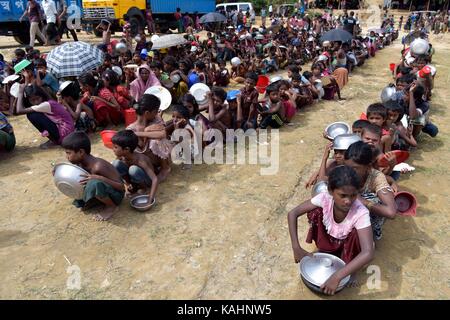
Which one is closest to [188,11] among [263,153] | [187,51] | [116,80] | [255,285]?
[187,51]

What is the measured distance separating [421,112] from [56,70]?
18.5 feet

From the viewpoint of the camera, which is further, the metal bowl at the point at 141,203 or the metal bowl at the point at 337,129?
the metal bowl at the point at 337,129

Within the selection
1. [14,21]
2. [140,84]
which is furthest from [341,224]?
[14,21]

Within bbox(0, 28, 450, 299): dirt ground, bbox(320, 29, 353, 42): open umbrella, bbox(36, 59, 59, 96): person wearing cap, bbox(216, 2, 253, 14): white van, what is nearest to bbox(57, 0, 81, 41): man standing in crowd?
bbox(36, 59, 59, 96): person wearing cap

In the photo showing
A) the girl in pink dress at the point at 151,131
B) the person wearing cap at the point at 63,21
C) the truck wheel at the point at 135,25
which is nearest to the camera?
the girl in pink dress at the point at 151,131

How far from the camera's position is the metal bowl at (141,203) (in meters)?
3.56

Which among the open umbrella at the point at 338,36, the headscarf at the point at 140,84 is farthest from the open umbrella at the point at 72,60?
the open umbrella at the point at 338,36

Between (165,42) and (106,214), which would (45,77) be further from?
(106,214)

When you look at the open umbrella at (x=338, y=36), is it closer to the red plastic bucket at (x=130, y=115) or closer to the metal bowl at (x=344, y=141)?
the red plastic bucket at (x=130, y=115)

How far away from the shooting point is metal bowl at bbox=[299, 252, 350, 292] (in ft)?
8.16

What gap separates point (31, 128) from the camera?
5.93m

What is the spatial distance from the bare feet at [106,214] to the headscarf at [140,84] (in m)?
2.97

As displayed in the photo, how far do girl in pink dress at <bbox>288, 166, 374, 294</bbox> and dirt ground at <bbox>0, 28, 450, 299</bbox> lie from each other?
0.85 ft

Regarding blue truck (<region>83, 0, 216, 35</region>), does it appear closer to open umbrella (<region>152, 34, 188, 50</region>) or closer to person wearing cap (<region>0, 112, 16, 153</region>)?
open umbrella (<region>152, 34, 188, 50</region>)
